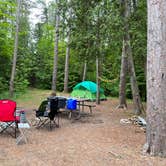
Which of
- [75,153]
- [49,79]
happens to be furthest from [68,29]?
[49,79]

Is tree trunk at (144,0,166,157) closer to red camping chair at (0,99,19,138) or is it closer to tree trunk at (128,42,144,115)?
red camping chair at (0,99,19,138)

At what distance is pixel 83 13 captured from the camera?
9.05 metres

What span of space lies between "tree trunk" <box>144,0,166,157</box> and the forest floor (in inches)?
14.0

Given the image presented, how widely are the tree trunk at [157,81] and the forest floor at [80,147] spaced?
1.17 ft

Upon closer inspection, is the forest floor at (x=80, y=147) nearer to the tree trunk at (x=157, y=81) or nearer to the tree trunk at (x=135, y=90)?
the tree trunk at (x=157, y=81)

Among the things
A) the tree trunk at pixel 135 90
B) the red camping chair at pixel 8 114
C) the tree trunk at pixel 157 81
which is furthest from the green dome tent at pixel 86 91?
the tree trunk at pixel 157 81

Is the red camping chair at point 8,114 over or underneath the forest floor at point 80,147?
over

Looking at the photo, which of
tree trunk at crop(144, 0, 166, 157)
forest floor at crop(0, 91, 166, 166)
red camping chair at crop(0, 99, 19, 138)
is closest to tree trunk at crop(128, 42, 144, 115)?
forest floor at crop(0, 91, 166, 166)

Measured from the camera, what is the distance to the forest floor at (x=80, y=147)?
4.45 m

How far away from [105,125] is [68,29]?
3803mm

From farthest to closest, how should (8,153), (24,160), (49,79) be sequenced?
(49,79), (8,153), (24,160)

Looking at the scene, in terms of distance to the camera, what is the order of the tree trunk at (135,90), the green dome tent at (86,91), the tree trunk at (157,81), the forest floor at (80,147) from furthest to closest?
the green dome tent at (86,91)
the tree trunk at (135,90)
the tree trunk at (157,81)
the forest floor at (80,147)

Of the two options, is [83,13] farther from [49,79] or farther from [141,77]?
[49,79]

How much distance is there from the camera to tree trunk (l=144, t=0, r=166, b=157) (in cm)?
496
